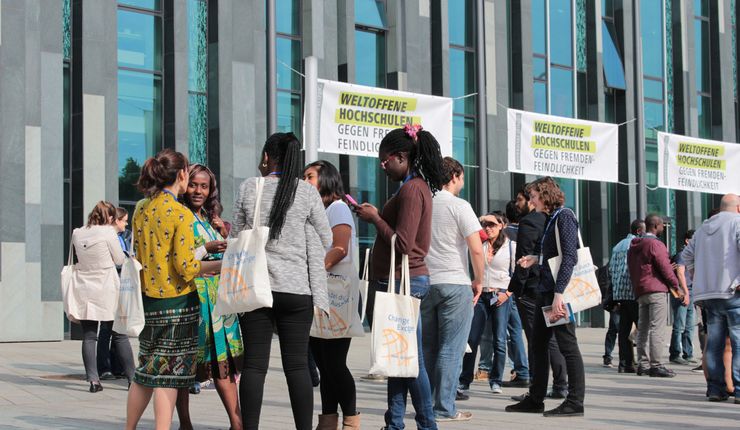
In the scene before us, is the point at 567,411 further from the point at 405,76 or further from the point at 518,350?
the point at 405,76

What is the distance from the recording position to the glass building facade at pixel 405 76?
67.1 ft

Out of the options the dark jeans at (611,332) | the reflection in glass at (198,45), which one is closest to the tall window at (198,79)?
the reflection in glass at (198,45)

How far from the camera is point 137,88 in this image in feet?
68.3

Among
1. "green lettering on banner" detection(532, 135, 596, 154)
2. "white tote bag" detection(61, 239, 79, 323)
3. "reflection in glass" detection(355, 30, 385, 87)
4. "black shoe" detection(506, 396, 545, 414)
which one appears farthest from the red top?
"reflection in glass" detection(355, 30, 385, 87)

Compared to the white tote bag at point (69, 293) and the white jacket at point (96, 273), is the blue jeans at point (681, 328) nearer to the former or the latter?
the white jacket at point (96, 273)

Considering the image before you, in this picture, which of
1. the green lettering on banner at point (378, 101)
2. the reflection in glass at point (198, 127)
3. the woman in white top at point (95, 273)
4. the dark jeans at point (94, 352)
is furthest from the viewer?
the reflection in glass at point (198, 127)

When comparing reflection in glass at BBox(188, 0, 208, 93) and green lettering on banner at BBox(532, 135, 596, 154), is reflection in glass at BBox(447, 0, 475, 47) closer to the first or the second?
reflection in glass at BBox(188, 0, 208, 93)

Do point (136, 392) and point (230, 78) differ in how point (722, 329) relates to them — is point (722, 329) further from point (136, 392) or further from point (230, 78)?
point (230, 78)

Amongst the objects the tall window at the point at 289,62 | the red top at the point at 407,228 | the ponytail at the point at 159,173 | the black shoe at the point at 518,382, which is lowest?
the black shoe at the point at 518,382

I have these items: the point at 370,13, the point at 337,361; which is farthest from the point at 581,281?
the point at 370,13

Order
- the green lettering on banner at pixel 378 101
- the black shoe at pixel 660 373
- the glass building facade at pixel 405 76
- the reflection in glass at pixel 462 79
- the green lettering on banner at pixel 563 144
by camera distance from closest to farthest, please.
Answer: the black shoe at pixel 660 373 < the green lettering on banner at pixel 378 101 < the green lettering on banner at pixel 563 144 < the glass building facade at pixel 405 76 < the reflection in glass at pixel 462 79

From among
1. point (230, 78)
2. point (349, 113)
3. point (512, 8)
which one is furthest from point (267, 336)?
point (512, 8)

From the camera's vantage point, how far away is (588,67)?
27.6m

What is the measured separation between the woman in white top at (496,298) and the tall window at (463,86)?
43.1 feet
